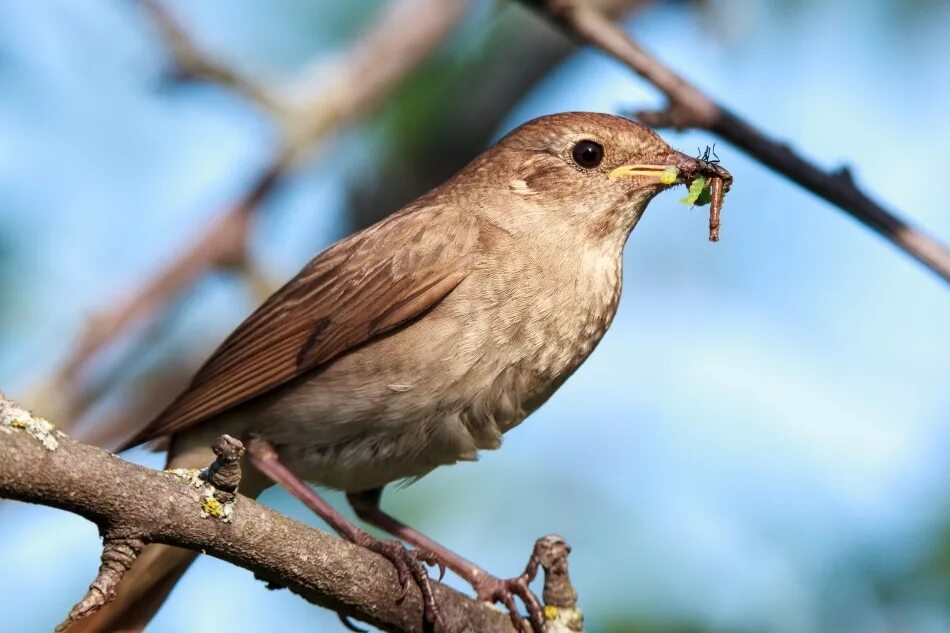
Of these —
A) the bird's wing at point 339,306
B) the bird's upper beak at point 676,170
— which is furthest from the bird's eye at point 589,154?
the bird's wing at point 339,306

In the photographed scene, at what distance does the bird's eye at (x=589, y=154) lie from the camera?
16.0ft

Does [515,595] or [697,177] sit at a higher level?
[697,177]

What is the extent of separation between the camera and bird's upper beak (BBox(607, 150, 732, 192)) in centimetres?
470

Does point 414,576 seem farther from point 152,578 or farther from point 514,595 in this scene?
point 152,578

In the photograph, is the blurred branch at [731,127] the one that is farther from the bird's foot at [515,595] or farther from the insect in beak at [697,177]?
the bird's foot at [515,595]

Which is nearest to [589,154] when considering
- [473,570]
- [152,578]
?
[473,570]

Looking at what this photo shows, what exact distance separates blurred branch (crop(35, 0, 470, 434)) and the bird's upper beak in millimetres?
2039

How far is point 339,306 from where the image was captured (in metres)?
4.84

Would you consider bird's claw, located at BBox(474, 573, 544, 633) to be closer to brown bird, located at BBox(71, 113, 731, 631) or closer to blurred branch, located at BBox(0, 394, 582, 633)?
brown bird, located at BBox(71, 113, 731, 631)

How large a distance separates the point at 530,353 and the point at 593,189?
77 cm

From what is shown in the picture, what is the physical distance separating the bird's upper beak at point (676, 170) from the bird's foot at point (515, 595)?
1.54 metres

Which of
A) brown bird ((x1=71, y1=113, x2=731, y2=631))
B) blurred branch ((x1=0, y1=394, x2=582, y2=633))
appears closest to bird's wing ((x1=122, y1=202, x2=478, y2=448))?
brown bird ((x1=71, y1=113, x2=731, y2=631))

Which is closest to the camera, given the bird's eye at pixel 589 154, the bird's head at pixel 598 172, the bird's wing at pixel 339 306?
the bird's wing at pixel 339 306

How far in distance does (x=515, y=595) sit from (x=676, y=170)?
1.69 m
